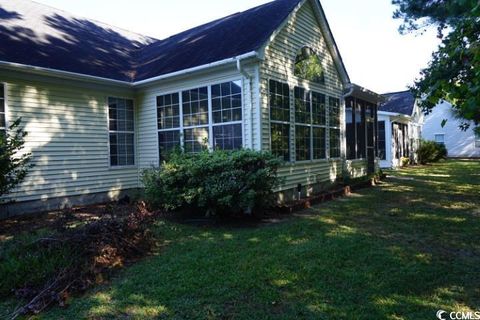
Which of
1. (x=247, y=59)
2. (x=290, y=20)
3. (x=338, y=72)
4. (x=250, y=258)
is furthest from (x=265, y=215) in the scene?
(x=338, y=72)

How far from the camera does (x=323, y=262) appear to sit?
15.6 ft

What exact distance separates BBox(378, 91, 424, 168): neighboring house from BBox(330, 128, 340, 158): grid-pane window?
24.5 ft

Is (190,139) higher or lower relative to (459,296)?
higher

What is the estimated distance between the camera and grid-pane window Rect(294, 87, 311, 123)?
33.8 ft

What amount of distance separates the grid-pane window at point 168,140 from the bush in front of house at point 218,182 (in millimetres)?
2589

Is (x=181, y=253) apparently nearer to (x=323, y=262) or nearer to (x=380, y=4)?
(x=323, y=262)

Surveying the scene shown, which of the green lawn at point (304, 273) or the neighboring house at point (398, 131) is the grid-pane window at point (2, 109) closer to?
the green lawn at point (304, 273)

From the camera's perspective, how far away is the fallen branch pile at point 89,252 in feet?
12.5

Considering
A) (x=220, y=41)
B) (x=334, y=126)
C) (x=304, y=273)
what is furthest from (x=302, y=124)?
(x=304, y=273)

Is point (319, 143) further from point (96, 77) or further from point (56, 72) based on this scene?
point (56, 72)

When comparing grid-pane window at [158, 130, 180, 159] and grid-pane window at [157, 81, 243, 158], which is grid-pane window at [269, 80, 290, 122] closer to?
grid-pane window at [157, 81, 243, 158]

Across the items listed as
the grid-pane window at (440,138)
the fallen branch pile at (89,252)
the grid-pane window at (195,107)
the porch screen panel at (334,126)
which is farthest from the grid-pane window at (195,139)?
the grid-pane window at (440,138)

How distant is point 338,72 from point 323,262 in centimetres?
960

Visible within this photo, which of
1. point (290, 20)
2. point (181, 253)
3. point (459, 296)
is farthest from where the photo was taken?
point (290, 20)
